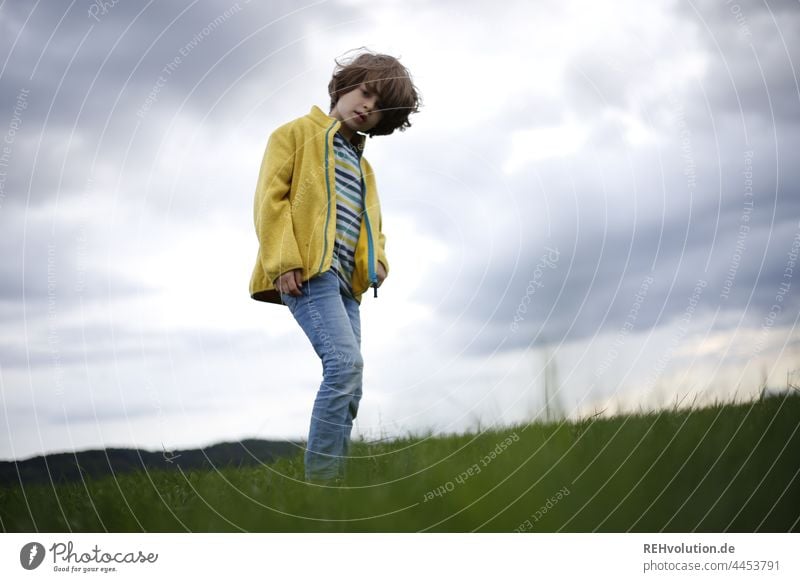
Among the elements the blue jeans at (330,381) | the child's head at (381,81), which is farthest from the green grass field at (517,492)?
the child's head at (381,81)

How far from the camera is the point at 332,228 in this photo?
4.04 m

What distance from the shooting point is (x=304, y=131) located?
421cm

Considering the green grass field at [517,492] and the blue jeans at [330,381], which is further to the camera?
the blue jeans at [330,381]

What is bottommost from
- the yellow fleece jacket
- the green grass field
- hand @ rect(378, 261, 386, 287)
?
the green grass field

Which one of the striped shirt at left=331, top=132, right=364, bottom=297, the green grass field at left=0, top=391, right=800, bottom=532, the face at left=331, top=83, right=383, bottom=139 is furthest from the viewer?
the face at left=331, top=83, right=383, bottom=139

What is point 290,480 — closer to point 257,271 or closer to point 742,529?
point 257,271

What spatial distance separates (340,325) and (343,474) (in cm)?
70

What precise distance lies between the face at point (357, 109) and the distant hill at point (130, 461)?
180 cm

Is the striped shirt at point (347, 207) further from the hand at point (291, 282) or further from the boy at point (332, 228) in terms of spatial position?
the hand at point (291, 282)

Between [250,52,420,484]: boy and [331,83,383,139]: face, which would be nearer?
[250,52,420,484]: boy

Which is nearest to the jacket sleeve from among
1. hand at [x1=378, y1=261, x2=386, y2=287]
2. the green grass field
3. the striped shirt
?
the striped shirt

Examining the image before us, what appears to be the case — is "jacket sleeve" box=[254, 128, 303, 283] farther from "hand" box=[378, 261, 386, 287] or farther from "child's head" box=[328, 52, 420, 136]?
"hand" box=[378, 261, 386, 287]

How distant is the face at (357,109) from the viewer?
4348mm

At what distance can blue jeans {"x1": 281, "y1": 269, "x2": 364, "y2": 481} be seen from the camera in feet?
12.5
